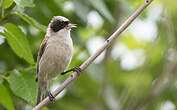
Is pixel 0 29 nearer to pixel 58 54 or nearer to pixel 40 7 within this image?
pixel 58 54

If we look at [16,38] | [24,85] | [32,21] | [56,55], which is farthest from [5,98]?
[56,55]

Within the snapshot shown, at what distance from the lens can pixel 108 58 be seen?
445 cm

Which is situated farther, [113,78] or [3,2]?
[113,78]

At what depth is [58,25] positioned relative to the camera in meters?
4.14

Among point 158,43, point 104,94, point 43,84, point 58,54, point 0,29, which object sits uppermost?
point 0,29

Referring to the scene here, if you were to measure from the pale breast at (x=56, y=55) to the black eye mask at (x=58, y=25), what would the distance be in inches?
7.8

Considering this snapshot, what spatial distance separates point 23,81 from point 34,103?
0.77 ft

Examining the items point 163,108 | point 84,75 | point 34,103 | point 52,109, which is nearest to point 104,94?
point 84,75

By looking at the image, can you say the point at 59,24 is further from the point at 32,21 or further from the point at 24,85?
the point at 24,85

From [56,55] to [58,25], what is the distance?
1.43 feet

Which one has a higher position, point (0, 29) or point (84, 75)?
point (0, 29)

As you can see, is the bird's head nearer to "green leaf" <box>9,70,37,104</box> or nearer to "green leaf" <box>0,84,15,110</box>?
"green leaf" <box>9,70,37,104</box>

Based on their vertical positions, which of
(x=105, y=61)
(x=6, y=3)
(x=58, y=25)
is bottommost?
(x=105, y=61)

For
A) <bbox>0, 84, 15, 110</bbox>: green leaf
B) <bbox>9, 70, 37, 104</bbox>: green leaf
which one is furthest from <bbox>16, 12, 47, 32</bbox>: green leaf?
<bbox>0, 84, 15, 110</bbox>: green leaf
